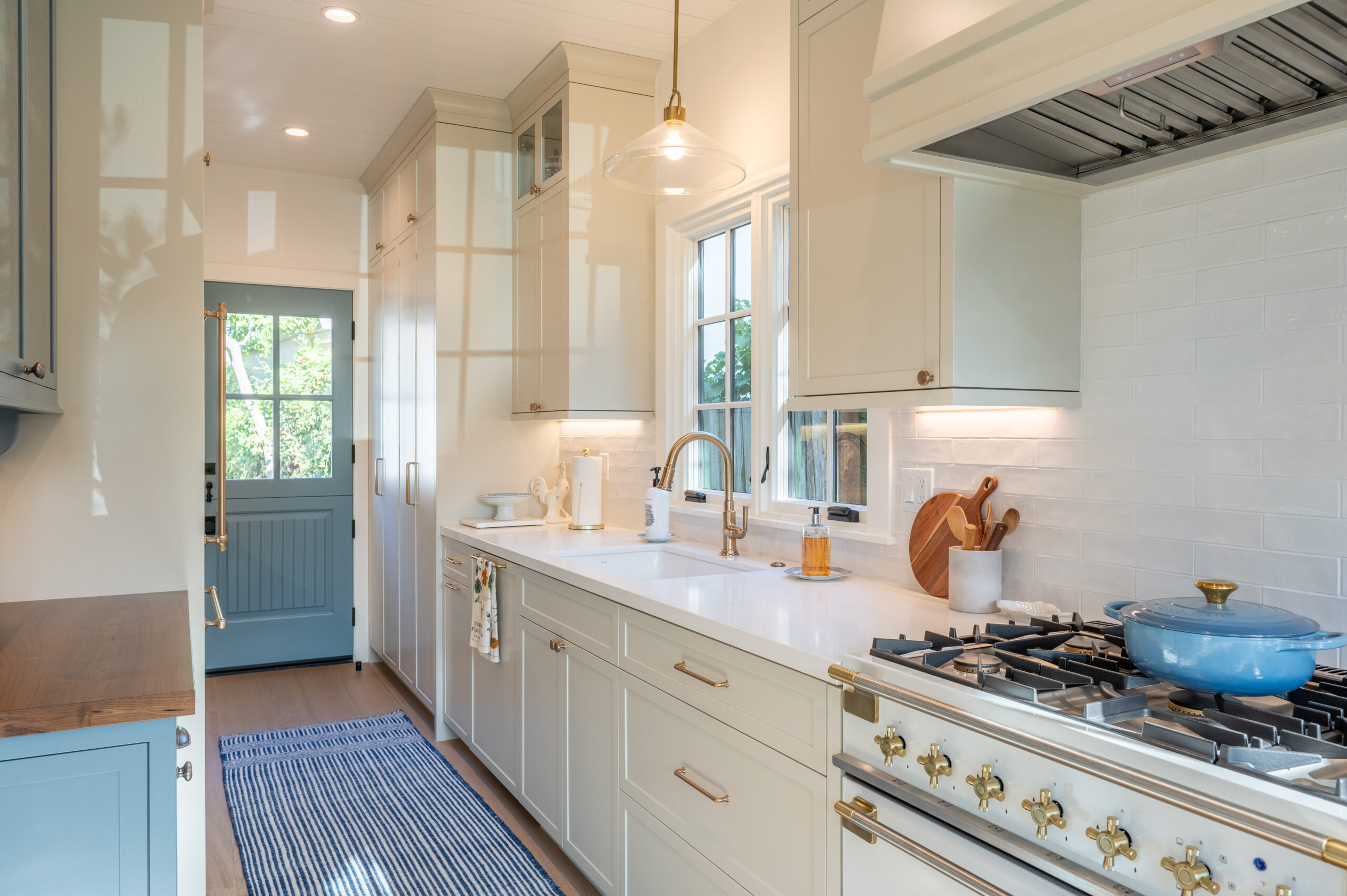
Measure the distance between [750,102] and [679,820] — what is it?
7.15ft

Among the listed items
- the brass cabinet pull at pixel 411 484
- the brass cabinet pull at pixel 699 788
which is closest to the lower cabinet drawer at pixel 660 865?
the brass cabinet pull at pixel 699 788

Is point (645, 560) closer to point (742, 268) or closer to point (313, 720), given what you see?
point (742, 268)

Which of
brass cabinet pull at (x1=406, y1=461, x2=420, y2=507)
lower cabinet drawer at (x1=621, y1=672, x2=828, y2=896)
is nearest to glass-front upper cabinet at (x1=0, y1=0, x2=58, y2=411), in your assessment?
lower cabinet drawer at (x1=621, y1=672, x2=828, y2=896)

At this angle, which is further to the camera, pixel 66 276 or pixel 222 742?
pixel 222 742

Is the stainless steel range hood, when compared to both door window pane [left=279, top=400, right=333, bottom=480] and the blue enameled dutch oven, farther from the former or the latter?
door window pane [left=279, top=400, right=333, bottom=480]

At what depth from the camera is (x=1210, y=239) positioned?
1585 mm

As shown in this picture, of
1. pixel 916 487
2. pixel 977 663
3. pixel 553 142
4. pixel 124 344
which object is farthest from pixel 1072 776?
pixel 553 142

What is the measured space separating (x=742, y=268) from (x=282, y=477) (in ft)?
10.5

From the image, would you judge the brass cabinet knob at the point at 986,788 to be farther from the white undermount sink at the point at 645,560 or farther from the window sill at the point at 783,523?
the white undermount sink at the point at 645,560

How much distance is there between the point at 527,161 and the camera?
150 inches

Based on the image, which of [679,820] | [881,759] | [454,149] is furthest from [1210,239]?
[454,149]

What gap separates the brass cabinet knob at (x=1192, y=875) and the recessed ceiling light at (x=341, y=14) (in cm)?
326

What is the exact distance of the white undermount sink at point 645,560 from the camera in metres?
2.94

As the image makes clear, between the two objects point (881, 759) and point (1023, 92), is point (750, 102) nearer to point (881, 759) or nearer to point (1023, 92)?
point (1023, 92)
